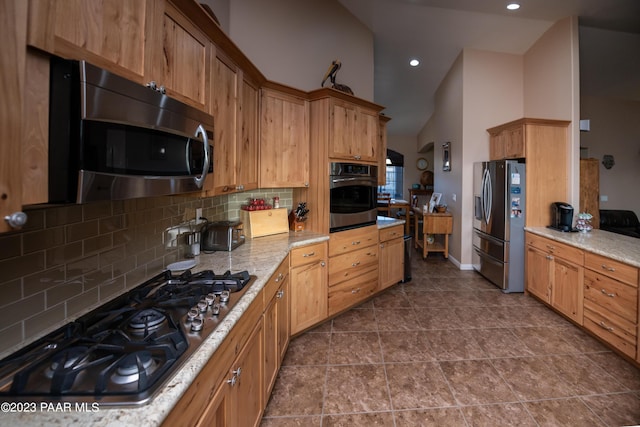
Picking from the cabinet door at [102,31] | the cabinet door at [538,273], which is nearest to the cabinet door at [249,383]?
the cabinet door at [102,31]

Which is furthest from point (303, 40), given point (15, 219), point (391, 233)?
point (15, 219)

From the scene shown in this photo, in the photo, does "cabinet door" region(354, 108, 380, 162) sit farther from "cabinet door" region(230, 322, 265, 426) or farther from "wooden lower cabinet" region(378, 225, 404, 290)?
"cabinet door" region(230, 322, 265, 426)

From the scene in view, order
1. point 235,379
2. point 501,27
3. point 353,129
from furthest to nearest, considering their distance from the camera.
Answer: point 501,27 < point 353,129 < point 235,379

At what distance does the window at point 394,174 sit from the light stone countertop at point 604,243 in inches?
245

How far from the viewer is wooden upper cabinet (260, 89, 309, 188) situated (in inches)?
106

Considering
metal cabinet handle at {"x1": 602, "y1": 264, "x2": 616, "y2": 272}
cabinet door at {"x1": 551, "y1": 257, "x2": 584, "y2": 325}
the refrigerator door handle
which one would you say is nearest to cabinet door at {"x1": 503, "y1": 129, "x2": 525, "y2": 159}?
the refrigerator door handle

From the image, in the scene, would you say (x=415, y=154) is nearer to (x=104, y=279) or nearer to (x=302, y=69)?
(x=302, y=69)

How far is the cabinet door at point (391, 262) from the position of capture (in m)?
3.65

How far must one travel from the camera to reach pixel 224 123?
6.23 feet

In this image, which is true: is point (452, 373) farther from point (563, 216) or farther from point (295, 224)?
point (563, 216)

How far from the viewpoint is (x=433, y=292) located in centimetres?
392

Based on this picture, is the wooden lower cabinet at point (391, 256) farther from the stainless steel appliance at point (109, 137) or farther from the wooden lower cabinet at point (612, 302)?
the stainless steel appliance at point (109, 137)

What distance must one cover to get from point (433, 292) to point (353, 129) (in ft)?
7.90

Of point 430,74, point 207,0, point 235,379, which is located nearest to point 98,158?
point 235,379
